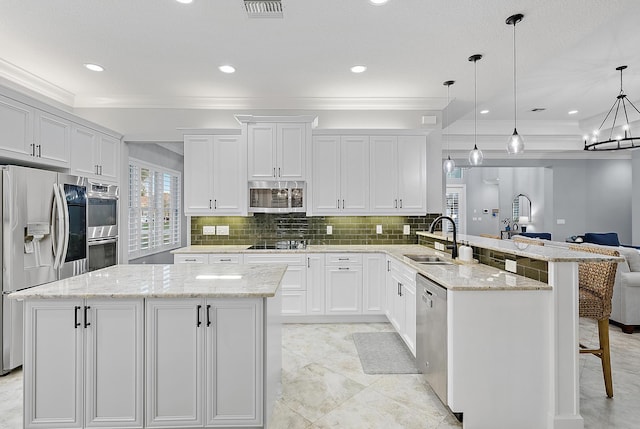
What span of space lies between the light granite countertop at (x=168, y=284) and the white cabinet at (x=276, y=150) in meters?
1.89

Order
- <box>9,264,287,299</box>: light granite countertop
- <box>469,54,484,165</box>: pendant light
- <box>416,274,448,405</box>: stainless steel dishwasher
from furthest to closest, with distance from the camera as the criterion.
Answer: <box>469,54,484,165</box>: pendant light, <box>416,274,448,405</box>: stainless steel dishwasher, <box>9,264,287,299</box>: light granite countertop

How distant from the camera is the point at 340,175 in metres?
4.40

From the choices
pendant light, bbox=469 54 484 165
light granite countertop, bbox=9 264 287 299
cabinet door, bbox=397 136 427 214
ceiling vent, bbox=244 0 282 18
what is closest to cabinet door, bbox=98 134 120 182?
light granite countertop, bbox=9 264 287 299

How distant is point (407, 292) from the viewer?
311 centimetres

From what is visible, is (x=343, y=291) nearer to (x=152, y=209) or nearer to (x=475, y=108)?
(x=475, y=108)

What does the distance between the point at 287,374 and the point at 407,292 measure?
4.28 ft

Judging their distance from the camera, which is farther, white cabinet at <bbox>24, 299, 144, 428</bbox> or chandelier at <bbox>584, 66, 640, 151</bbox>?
chandelier at <bbox>584, 66, 640, 151</bbox>

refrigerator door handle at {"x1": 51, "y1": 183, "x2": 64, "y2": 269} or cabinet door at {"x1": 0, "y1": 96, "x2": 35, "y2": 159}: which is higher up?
cabinet door at {"x1": 0, "y1": 96, "x2": 35, "y2": 159}

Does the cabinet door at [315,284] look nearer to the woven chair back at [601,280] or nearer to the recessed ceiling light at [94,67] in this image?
the woven chair back at [601,280]

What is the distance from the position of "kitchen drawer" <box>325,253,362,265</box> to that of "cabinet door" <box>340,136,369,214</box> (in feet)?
2.05

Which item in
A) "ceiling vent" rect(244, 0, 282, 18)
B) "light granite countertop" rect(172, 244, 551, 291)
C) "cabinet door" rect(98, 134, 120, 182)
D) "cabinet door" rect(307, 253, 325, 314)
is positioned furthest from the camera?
"cabinet door" rect(307, 253, 325, 314)

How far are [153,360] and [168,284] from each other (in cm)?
43

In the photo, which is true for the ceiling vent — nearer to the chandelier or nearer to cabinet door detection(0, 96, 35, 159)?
cabinet door detection(0, 96, 35, 159)

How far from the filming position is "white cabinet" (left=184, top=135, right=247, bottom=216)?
4336 millimetres
